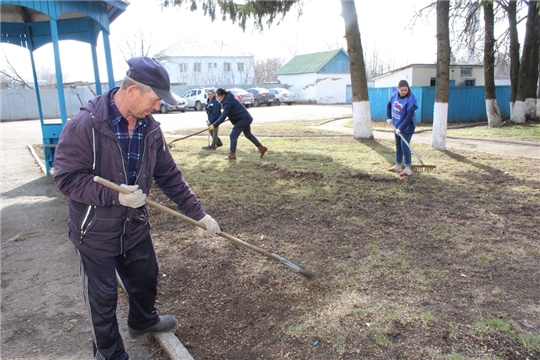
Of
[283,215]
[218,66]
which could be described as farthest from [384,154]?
[218,66]

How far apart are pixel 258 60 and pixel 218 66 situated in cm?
900

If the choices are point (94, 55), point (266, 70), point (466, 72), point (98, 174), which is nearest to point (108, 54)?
point (94, 55)

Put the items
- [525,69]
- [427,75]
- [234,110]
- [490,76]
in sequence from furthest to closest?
[427,75] < [525,69] < [490,76] < [234,110]

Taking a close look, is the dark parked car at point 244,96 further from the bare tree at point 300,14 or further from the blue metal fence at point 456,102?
the bare tree at point 300,14

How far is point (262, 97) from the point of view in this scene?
33.2 metres

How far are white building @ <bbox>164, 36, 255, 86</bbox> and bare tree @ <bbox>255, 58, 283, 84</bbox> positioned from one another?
18.6 ft

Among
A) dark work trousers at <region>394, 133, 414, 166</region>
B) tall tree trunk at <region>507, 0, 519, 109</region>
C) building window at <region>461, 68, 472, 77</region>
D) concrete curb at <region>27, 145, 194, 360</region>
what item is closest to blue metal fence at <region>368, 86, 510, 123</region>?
tall tree trunk at <region>507, 0, 519, 109</region>

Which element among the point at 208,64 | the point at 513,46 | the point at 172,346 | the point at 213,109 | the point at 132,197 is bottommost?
the point at 172,346

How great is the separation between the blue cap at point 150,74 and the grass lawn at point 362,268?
170 cm

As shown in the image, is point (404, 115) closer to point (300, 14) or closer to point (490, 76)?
point (300, 14)

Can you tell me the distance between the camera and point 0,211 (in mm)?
6238

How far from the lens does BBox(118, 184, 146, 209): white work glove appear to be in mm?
2264

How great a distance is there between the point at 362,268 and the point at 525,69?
633 inches

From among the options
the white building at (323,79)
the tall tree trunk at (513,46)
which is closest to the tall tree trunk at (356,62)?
the tall tree trunk at (513,46)
